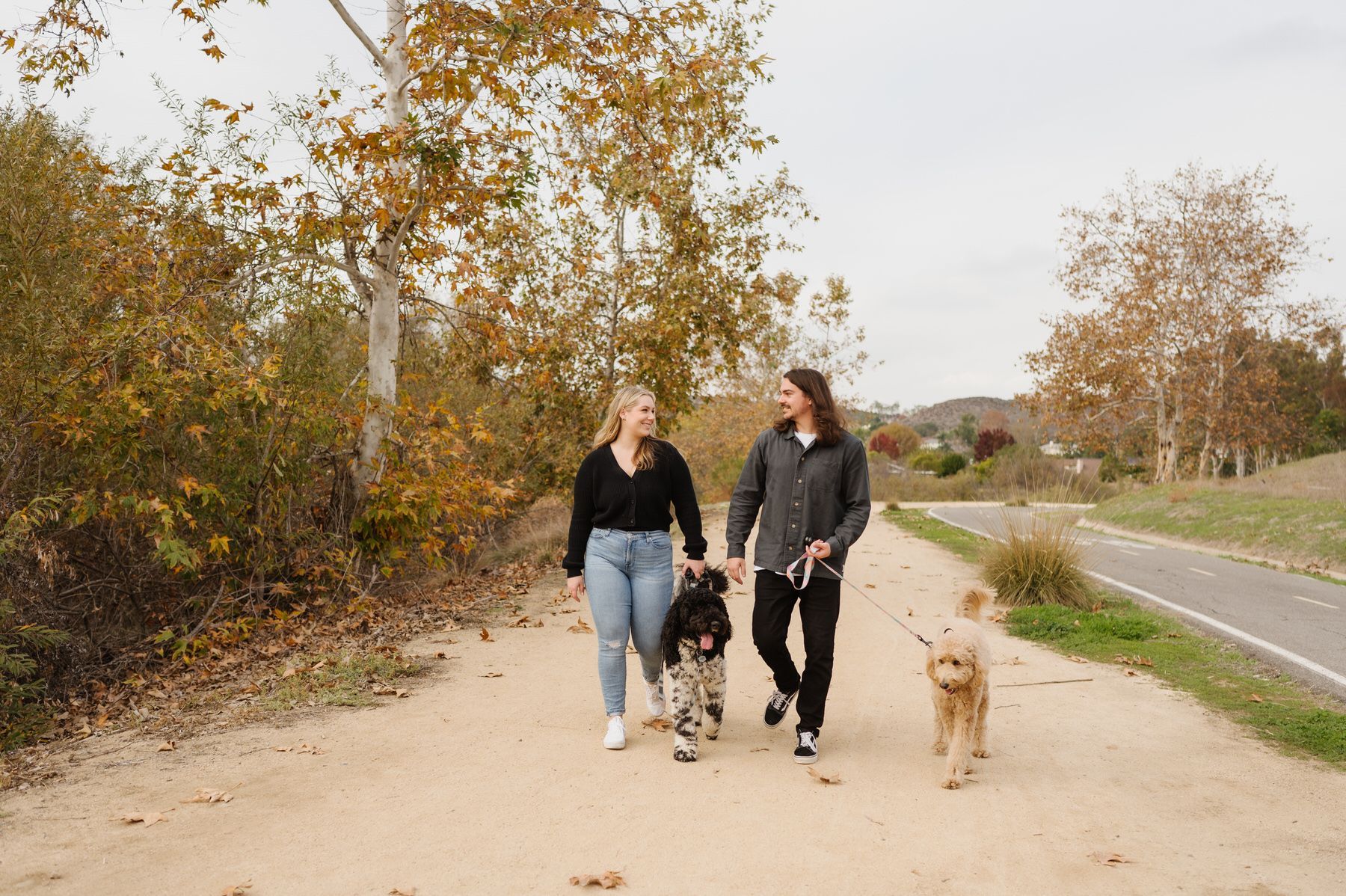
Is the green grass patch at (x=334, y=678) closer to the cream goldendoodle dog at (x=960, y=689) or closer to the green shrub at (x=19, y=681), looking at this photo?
the green shrub at (x=19, y=681)

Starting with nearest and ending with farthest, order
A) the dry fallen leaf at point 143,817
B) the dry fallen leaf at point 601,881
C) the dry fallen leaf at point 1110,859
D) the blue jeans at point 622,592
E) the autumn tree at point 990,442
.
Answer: the dry fallen leaf at point 601,881 → the dry fallen leaf at point 1110,859 → the dry fallen leaf at point 143,817 → the blue jeans at point 622,592 → the autumn tree at point 990,442

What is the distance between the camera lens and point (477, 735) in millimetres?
5836

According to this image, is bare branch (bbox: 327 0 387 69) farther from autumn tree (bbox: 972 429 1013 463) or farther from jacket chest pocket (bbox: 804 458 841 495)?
autumn tree (bbox: 972 429 1013 463)

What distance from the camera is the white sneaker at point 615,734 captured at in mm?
5488

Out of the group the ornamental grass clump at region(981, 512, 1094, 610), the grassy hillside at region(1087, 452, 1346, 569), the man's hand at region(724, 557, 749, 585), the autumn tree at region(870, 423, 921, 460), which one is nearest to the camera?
the man's hand at region(724, 557, 749, 585)

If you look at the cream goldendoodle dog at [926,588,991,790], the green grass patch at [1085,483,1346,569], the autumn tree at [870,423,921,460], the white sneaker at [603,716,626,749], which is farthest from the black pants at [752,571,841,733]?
the autumn tree at [870,423,921,460]

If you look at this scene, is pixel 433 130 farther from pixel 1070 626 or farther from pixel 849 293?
pixel 849 293

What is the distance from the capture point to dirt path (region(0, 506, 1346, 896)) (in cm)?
381

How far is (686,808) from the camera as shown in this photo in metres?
4.54

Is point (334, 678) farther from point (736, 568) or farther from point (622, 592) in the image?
point (736, 568)

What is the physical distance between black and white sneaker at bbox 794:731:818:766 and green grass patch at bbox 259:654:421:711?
315cm

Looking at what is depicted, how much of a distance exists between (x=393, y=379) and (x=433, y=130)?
9.93 feet

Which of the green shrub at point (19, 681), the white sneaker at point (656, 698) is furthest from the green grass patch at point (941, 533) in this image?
the green shrub at point (19, 681)

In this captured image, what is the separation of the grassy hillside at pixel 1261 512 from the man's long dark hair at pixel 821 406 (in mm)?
10499
